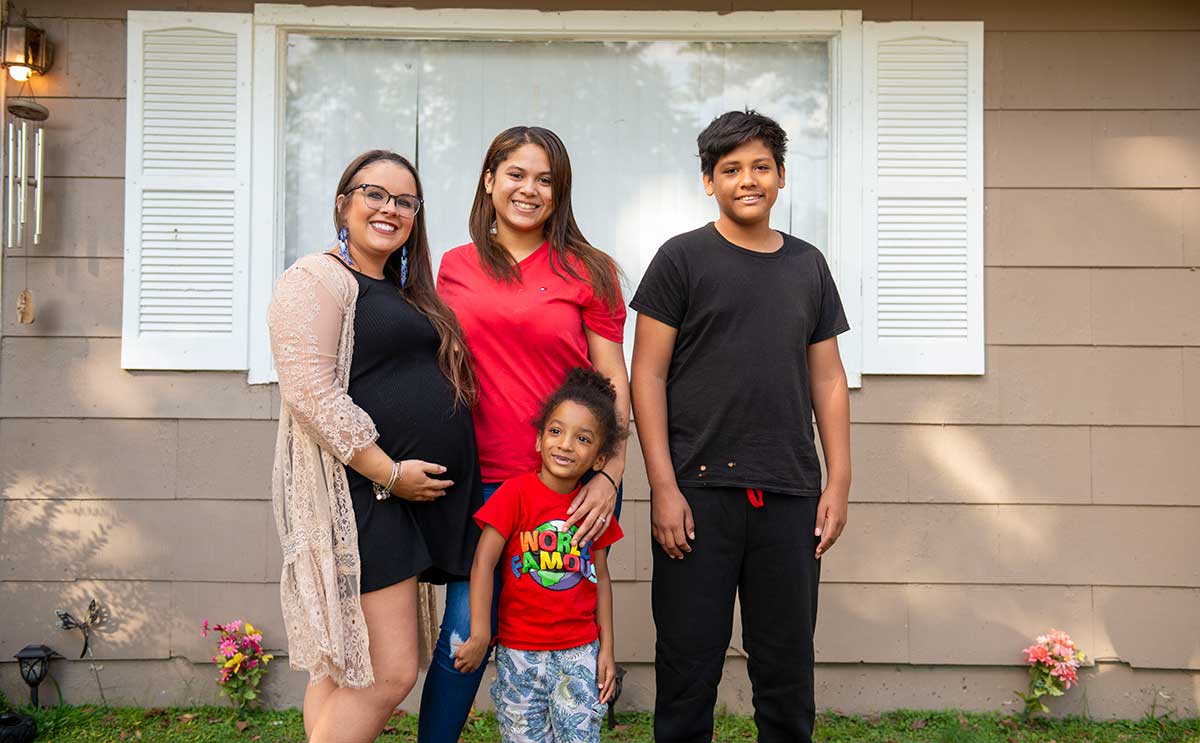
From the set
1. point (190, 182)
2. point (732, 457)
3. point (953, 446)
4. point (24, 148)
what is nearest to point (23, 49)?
point (24, 148)

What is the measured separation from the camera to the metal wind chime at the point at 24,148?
3283 mm

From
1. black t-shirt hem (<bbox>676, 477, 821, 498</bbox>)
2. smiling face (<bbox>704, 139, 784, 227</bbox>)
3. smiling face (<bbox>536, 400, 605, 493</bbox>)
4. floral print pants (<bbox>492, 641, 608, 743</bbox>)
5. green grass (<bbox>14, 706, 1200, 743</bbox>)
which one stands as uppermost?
smiling face (<bbox>704, 139, 784, 227</bbox>)

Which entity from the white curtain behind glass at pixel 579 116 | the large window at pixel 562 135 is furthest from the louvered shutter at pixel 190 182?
the white curtain behind glass at pixel 579 116

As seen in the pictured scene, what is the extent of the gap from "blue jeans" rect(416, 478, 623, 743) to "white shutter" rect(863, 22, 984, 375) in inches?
70.4

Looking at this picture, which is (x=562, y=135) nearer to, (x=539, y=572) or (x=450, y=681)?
(x=539, y=572)

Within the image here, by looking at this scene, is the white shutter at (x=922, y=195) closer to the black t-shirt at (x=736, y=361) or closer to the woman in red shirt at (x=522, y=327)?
the black t-shirt at (x=736, y=361)

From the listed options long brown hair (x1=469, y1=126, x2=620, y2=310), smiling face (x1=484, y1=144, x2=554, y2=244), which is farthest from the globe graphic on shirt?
smiling face (x1=484, y1=144, x2=554, y2=244)

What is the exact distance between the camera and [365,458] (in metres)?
1.95

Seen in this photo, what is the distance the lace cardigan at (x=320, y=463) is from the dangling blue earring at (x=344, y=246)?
65 millimetres

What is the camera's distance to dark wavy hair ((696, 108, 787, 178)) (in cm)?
226

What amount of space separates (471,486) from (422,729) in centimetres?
56

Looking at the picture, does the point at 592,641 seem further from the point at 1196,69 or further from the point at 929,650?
the point at 1196,69

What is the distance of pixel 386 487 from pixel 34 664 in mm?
2061

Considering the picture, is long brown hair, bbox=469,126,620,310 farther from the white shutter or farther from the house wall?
the white shutter
